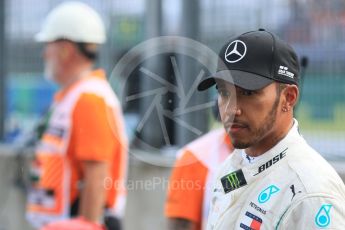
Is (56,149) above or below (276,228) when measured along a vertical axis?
below

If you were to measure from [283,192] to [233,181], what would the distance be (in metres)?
0.29

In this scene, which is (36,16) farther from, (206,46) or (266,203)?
(266,203)

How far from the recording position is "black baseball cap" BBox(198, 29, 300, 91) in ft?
8.63

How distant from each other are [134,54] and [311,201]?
417cm

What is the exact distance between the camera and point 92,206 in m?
4.79

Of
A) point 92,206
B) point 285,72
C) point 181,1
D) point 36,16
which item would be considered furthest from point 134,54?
point 285,72

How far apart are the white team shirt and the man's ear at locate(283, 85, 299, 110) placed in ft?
0.27

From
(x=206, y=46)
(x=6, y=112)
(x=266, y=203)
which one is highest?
(x=266, y=203)

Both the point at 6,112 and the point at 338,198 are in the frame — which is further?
the point at 6,112

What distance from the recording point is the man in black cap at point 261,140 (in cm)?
246

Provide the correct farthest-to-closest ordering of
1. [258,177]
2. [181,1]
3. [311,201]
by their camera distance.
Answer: [181,1], [258,177], [311,201]

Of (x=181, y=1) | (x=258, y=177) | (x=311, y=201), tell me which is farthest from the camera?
(x=181, y=1)
